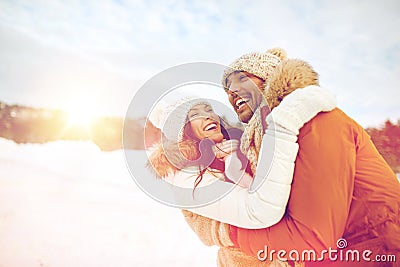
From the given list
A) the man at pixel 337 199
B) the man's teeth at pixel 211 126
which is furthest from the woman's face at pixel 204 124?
the man at pixel 337 199

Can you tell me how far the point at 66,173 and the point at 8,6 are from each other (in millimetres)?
743

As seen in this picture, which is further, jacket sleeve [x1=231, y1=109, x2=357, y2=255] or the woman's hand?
the woman's hand

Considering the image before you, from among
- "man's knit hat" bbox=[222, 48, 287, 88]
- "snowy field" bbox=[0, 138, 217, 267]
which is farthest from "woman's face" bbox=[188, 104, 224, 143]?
"snowy field" bbox=[0, 138, 217, 267]

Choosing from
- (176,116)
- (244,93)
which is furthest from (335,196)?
(176,116)

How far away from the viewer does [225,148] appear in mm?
1226

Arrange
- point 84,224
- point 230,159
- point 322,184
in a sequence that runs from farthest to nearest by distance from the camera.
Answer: point 84,224, point 230,159, point 322,184

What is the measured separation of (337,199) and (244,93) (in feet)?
1.41

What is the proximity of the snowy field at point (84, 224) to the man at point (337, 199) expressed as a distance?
48cm

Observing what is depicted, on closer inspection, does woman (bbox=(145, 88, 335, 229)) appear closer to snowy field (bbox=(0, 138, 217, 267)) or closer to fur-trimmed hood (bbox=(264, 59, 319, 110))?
fur-trimmed hood (bbox=(264, 59, 319, 110))

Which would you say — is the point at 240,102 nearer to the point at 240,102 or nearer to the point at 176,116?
the point at 240,102

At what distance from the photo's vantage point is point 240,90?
1264mm

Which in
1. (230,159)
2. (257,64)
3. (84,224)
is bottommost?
(84,224)

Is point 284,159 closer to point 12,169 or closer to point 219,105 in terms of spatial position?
point 219,105

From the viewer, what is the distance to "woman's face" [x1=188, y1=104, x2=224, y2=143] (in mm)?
1246
